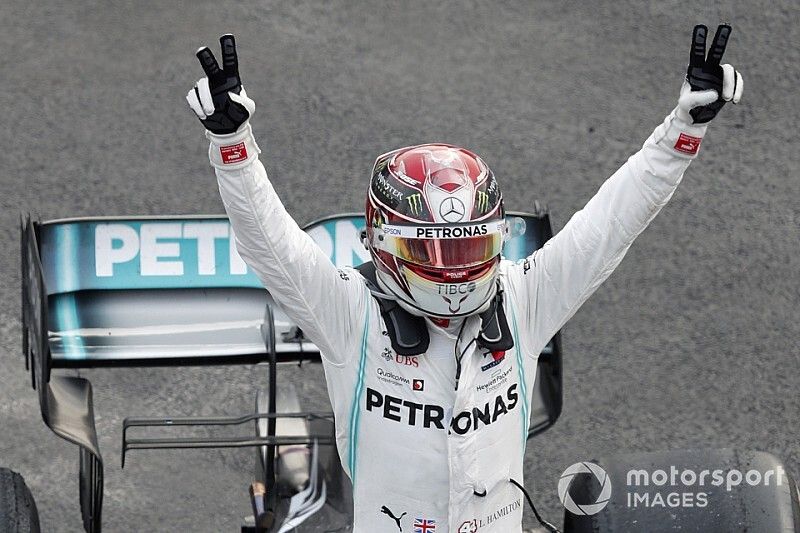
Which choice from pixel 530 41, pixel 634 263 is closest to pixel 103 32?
pixel 530 41

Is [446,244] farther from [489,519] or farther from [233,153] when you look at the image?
[489,519]

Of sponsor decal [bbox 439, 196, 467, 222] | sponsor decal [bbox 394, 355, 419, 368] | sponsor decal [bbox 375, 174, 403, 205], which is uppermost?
sponsor decal [bbox 375, 174, 403, 205]

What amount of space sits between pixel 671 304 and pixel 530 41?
7.39 ft

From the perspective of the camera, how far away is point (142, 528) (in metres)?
5.87

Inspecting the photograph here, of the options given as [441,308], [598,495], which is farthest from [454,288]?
[598,495]

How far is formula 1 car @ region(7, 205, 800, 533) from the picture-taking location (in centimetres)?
455

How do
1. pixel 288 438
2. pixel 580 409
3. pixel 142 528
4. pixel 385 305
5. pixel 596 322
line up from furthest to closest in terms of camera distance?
pixel 596 322 → pixel 580 409 → pixel 142 528 → pixel 288 438 → pixel 385 305

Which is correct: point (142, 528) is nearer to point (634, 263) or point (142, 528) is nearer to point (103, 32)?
point (634, 263)

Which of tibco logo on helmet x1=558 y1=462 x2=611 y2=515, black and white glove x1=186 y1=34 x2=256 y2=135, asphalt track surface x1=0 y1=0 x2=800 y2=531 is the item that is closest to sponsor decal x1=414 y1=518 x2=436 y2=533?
tibco logo on helmet x1=558 y1=462 x2=611 y2=515

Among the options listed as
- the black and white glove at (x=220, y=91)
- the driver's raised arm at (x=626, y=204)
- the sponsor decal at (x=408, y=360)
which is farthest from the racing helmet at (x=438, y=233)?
the black and white glove at (x=220, y=91)

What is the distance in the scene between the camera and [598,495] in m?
4.48

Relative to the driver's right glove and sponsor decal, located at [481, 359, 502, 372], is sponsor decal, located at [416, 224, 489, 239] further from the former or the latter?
the driver's right glove

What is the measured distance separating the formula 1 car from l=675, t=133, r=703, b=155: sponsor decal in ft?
3.15

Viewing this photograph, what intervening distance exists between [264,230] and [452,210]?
493 mm
